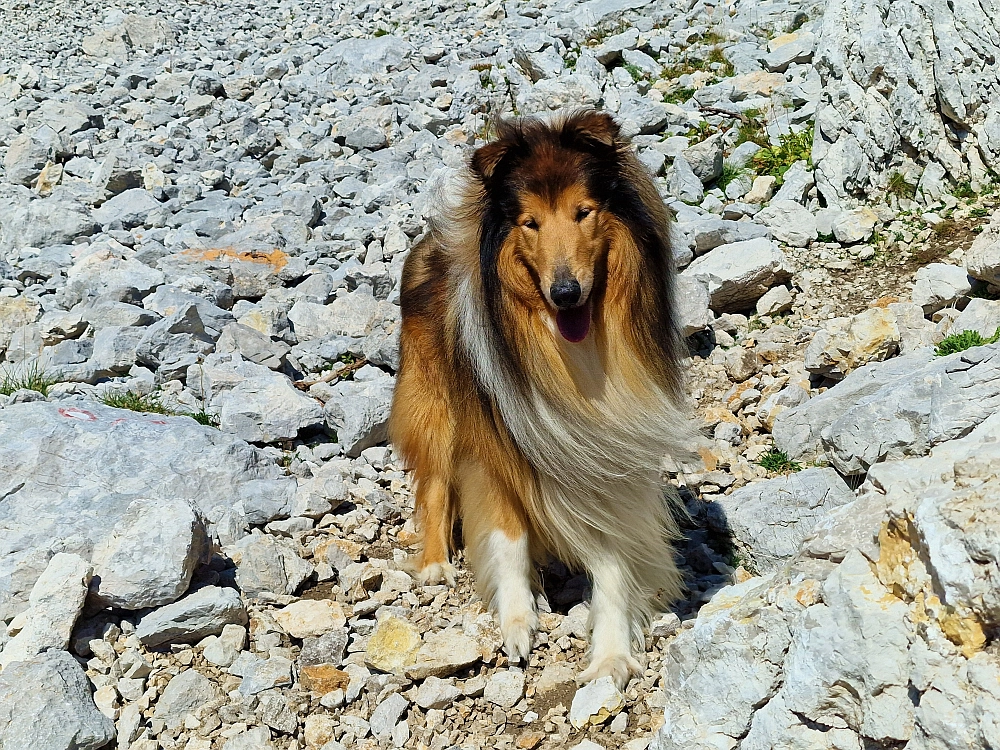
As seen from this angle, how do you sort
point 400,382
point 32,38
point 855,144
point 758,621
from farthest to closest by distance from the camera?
point 32,38 → point 855,144 → point 400,382 → point 758,621

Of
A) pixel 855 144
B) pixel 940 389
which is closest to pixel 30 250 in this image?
pixel 855 144

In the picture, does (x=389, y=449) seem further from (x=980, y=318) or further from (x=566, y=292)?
(x=980, y=318)

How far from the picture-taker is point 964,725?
194 centimetres

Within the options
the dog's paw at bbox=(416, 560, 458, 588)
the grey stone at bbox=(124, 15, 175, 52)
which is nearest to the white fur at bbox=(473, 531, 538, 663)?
the dog's paw at bbox=(416, 560, 458, 588)

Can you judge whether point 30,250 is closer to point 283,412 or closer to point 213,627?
point 283,412

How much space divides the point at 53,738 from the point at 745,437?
12.7 ft

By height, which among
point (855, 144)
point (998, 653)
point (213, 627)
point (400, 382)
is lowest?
point (213, 627)

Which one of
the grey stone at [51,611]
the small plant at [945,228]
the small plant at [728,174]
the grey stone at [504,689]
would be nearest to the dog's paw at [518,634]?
the grey stone at [504,689]

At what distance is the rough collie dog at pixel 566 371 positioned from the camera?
384 cm

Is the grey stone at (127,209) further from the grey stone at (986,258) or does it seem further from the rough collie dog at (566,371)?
the grey stone at (986,258)

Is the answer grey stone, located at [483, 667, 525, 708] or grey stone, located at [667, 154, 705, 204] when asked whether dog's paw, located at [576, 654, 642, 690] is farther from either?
grey stone, located at [667, 154, 705, 204]

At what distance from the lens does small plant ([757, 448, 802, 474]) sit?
5211 millimetres

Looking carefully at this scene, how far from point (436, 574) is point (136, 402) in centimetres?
229

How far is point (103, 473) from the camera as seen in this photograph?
15.5 ft
